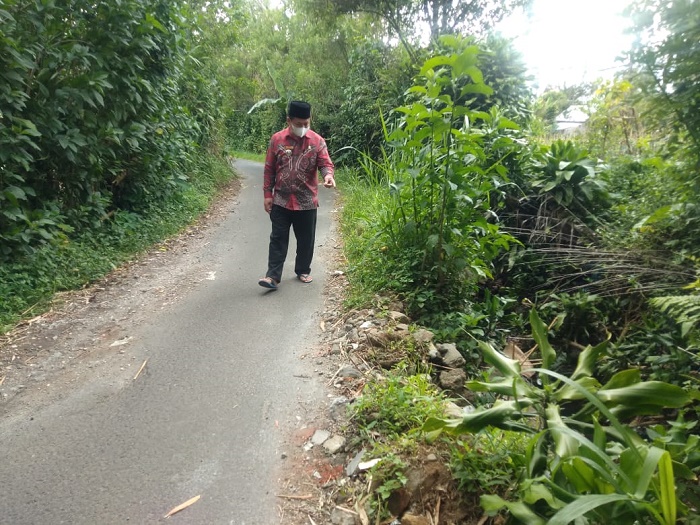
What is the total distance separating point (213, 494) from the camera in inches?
89.6

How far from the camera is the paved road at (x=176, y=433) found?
2205 mm

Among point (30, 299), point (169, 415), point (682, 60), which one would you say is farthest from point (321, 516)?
point (30, 299)

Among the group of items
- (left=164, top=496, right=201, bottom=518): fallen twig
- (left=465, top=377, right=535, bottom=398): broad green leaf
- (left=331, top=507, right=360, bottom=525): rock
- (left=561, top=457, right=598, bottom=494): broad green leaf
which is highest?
(left=465, top=377, right=535, bottom=398): broad green leaf

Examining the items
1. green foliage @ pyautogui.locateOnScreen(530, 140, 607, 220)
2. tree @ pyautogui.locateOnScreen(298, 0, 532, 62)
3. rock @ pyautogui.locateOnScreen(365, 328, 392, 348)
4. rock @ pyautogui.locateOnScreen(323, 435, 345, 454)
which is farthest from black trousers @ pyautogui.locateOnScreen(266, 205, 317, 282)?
tree @ pyautogui.locateOnScreen(298, 0, 532, 62)

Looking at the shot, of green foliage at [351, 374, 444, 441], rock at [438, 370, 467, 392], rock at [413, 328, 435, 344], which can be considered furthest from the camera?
rock at [413, 328, 435, 344]

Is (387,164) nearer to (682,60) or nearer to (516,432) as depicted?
(682,60)

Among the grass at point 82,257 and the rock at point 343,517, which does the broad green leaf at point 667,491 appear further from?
the grass at point 82,257

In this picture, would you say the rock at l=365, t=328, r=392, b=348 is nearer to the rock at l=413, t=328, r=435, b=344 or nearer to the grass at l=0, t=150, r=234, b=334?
the rock at l=413, t=328, r=435, b=344

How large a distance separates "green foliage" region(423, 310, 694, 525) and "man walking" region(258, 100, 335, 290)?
279 cm

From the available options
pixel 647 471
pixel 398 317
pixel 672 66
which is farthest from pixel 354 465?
pixel 672 66

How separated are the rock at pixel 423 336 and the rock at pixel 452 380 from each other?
0.30 metres

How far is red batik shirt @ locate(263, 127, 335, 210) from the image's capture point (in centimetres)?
460

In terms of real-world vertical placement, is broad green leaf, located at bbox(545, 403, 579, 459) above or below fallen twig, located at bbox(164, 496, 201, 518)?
above

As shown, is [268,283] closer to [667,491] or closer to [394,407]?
[394,407]
